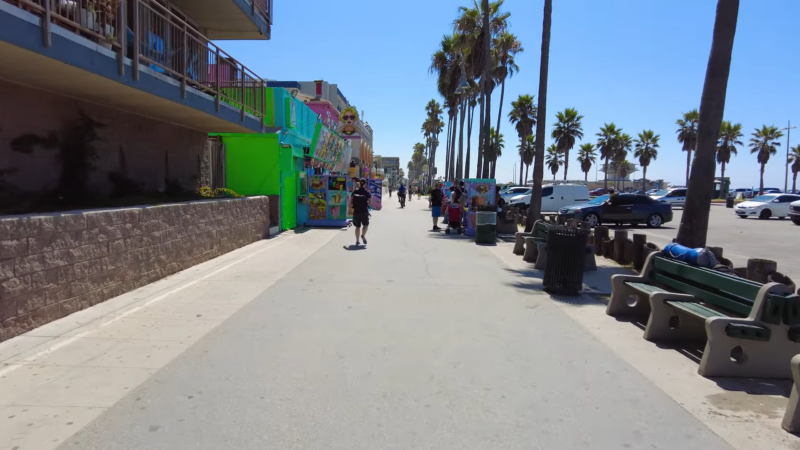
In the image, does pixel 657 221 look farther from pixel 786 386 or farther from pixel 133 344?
pixel 133 344

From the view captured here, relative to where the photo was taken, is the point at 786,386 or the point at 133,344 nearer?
the point at 786,386

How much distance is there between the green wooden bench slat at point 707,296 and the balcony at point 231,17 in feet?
37.0

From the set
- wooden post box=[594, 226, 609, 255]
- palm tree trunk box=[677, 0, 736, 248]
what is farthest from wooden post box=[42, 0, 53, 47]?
wooden post box=[594, 226, 609, 255]

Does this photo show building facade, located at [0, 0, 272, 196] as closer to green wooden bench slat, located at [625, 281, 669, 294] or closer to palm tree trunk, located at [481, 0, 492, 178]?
green wooden bench slat, located at [625, 281, 669, 294]

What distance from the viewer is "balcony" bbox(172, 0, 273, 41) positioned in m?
13.1

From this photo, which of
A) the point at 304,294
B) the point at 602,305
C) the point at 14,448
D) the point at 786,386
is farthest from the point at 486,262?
the point at 14,448

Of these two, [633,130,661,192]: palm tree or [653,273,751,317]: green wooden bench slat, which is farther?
[633,130,661,192]: palm tree

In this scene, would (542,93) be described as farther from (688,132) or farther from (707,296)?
(688,132)

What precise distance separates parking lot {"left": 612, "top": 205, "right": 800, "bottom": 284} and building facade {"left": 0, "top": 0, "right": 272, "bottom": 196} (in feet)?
40.3

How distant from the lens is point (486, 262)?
1202 centimetres

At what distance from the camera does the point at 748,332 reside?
4793 millimetres

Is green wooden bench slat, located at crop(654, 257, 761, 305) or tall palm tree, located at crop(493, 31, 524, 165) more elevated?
tall palm tree, located at crop(493, 31, 524, 165)

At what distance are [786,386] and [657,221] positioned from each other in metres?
20.3

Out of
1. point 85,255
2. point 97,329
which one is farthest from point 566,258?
point 85,255
